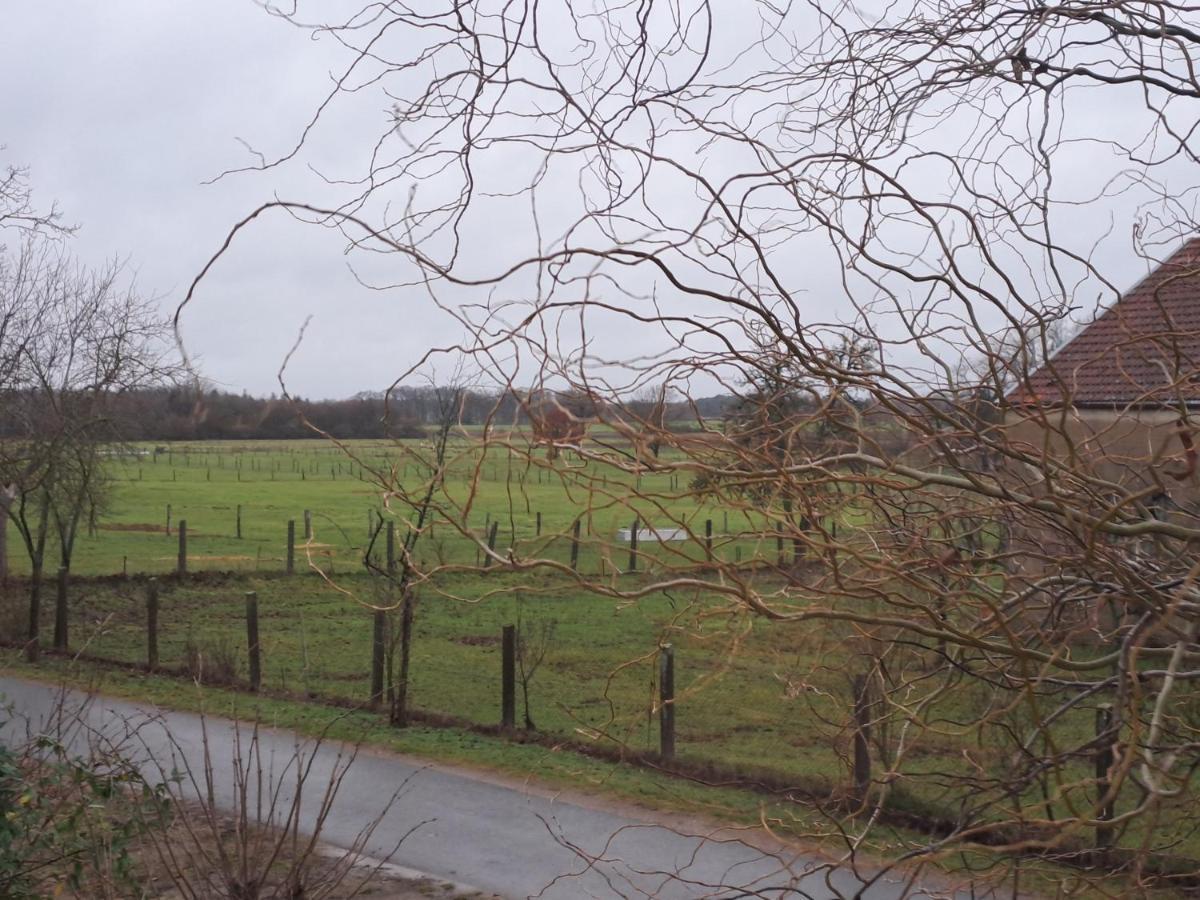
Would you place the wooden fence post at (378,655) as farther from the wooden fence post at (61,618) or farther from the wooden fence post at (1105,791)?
the wooden fence post at (1105,791)

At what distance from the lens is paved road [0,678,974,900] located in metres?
7.72

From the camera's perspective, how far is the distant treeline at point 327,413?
226 cm

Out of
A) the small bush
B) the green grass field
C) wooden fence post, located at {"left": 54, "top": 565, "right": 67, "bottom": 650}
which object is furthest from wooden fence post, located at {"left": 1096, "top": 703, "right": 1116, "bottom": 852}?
wooden fence post, located at {"left": 54, "top": 565, "right": 67, "bottom": 650}

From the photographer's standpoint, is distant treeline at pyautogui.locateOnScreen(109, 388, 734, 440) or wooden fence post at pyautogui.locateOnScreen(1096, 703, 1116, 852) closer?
wooden fence post at pyautogui.locateOnScreen(1096, 703, 1116, 852)

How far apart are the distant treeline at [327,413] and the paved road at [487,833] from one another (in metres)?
4.45

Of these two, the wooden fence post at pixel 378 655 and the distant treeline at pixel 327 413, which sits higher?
the distant treeline at pixel 327 413

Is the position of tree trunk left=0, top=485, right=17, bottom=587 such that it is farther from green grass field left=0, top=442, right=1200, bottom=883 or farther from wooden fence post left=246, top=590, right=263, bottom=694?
wooden fence post left=246, top=590, right=263, bottom=694

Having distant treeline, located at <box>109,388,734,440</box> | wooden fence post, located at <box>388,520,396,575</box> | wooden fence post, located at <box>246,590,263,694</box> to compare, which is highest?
distant treeline, located at <box>109,388,734,440</box>

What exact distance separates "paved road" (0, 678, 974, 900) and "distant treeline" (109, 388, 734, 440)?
14.6 ft

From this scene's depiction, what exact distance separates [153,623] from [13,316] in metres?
7.43

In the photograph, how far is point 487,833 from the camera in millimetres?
9250

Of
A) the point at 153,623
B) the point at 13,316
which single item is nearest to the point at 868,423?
the point at 153,623

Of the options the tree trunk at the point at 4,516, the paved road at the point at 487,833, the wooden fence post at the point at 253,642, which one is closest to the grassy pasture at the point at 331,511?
the wooden fence post at the point at 253,642

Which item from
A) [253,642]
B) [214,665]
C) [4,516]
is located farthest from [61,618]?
[4,516]
